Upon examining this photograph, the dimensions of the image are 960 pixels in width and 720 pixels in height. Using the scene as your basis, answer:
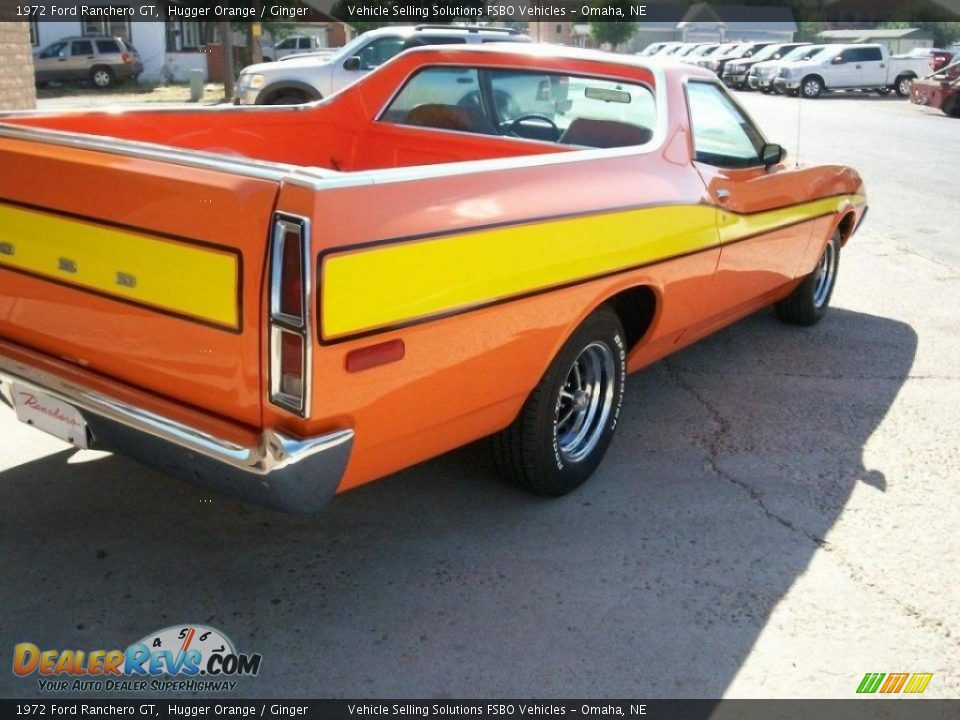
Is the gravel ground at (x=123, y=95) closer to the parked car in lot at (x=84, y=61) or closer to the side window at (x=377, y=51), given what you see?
the parked car in lot at (x=84, y=61)

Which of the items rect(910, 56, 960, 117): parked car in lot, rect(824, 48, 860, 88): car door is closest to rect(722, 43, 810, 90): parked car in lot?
rect(824, 48, 860, 88): car door

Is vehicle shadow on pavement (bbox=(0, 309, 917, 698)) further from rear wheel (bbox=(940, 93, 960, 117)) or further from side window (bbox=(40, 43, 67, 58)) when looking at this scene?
A: side window (bbox=(40, 43, 67, 58))

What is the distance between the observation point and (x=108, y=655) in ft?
9.50

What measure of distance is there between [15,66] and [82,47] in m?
20.4

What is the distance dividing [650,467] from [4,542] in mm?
2458

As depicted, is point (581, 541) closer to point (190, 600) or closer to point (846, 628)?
point (846, 628)

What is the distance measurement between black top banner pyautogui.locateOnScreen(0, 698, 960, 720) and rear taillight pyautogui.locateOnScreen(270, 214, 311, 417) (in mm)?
796

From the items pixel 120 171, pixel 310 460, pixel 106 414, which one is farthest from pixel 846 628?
pixel 120 171

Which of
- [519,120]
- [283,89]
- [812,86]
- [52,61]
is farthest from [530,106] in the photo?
[52,61]

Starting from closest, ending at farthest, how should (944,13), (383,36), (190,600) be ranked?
(190,600) → (383,36) → (944,13)

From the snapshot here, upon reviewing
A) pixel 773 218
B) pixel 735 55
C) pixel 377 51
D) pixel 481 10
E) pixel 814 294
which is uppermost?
pixel 481 10

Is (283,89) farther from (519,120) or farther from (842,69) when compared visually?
(842,69)

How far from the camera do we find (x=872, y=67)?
101ft

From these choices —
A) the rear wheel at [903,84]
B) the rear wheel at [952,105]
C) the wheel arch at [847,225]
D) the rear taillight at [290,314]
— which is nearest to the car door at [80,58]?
the rear wheel at [952,105]
